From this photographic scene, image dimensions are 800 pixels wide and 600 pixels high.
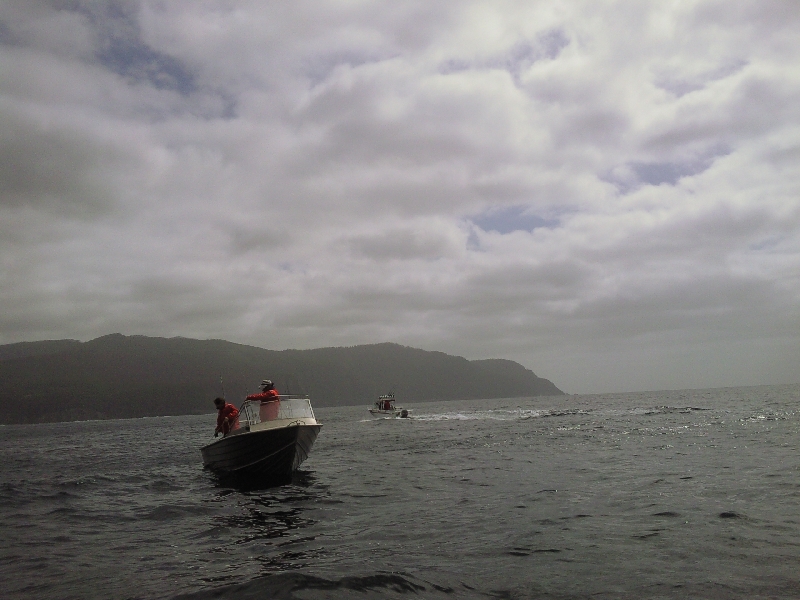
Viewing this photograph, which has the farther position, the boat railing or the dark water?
the boat railing

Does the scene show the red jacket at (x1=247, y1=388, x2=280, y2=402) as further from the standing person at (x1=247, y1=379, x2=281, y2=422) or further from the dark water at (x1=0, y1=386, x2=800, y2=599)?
the dark water at (x1=0, y1=386, x2=800, y2=599)

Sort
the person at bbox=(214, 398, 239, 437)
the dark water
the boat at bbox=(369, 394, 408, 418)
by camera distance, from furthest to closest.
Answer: the boat at bbox=(369, 394, 408, 418)
the person at bbox=(214, 398, 239, 437)
the dark water

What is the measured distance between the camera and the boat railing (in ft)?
76.7

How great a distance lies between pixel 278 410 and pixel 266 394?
86 cm

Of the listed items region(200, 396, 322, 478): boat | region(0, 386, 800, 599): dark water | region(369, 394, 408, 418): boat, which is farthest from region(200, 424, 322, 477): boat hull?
region(369, 394, 408, 418): boat

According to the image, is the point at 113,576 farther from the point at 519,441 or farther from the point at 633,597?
the point at 519,441

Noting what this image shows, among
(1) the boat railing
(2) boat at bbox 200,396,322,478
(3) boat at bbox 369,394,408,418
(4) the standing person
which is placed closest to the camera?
(2) boat at bbox 200,396,322,478

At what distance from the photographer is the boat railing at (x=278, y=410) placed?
23.4 metres

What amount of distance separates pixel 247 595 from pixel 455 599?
3.44m

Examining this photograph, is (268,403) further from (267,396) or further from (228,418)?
(228,418)

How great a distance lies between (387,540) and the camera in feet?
41.5

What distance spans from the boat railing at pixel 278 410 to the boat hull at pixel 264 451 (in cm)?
145

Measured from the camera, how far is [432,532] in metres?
13.2

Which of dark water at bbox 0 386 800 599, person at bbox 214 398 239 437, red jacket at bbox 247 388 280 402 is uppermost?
red jacket at bbox 247 388 280 402
